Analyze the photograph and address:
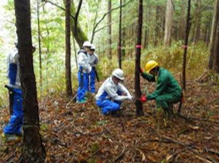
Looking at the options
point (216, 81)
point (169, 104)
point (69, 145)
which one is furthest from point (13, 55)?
point (216, 81)

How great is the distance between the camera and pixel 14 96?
13.8 feet

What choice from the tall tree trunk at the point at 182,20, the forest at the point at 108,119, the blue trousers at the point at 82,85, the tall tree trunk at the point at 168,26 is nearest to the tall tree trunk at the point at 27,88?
the forest at the point at 108,119

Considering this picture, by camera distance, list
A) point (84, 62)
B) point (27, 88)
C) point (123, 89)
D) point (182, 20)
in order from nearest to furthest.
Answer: point (27, 88)
point (123, 89)
point (84, 62)
point (182, 20)

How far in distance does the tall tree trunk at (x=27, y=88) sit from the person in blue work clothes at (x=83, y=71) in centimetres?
354

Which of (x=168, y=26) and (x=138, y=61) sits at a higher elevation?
(x=168, y=26)

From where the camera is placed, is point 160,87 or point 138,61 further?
point 160,87

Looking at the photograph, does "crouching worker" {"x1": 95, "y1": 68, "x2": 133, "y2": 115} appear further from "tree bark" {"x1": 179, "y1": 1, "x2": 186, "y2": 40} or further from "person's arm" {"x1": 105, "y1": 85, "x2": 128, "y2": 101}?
"tree bark" {"x1": 179, "y1": 1, "x2": 186, "y2": 40}

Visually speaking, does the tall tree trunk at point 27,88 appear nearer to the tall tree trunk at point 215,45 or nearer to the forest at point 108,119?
the forest at point 108,119

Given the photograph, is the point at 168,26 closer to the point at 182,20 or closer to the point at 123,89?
the point at 182,20

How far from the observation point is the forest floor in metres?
3.54

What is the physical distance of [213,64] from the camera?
8164 millimetres

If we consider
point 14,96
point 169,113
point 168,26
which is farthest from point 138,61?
point 168,26

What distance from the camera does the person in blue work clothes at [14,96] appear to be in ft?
13.4

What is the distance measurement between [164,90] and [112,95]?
1355 mm
